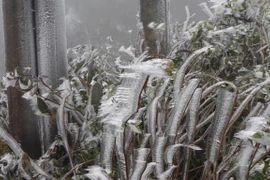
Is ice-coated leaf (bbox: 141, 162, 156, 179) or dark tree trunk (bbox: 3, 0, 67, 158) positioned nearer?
ice-coated leaf (bbox: 141, 162, 156, 179)

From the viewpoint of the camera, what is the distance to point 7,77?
142cm

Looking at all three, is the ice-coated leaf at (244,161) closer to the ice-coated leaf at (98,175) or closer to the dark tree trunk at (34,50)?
the ice-coated leaf at (98,175)

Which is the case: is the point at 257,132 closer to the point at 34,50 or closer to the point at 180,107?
the point at 180,107

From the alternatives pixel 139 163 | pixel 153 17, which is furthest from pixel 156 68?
pixel 153 17

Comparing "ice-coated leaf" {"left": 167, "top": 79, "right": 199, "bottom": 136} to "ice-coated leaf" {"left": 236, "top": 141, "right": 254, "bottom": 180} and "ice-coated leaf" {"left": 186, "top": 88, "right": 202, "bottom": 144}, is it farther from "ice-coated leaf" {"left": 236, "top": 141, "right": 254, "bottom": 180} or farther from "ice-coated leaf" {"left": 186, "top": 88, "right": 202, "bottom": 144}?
"ice-coated leaf" {"left": 236, "top": 141, "right": 254, "bottom": 180}

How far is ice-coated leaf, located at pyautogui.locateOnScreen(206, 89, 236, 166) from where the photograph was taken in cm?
93

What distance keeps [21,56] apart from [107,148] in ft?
2.71

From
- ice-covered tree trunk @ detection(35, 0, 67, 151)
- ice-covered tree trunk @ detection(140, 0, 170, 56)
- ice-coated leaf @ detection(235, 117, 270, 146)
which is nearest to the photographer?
ice-coated leaf @ detection(235, 117, 270, 146)

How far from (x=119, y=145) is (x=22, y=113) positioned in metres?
0.81

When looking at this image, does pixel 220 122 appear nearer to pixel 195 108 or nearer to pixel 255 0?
pixel 195 108

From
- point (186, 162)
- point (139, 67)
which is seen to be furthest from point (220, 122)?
point (139, 67)

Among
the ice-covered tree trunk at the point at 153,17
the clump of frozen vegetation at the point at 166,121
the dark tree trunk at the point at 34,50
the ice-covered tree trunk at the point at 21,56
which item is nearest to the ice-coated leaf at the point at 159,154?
the clump of frozen vegetation at the point at 166,121

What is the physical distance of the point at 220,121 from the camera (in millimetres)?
937

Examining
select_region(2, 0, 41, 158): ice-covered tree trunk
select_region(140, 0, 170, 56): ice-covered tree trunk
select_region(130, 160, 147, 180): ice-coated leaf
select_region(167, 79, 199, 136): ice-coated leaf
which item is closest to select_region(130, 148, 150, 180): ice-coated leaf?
select_region(130, 160, 147, 180): ice-coated leaf
